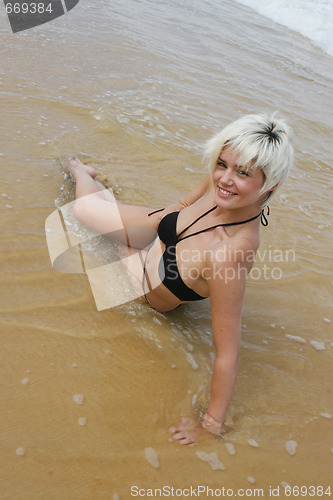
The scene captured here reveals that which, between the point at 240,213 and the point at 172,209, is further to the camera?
the point at 172,209

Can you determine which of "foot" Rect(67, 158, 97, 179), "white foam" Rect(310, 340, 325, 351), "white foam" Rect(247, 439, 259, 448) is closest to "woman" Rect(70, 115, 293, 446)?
"white foam" Rect(247, 439, 259, 448)

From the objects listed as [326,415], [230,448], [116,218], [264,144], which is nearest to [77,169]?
[116,218]

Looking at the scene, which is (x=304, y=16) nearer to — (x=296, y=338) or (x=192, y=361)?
(x=296, y=338)

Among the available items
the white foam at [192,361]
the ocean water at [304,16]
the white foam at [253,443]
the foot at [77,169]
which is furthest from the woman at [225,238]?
the ocean water at [304,16]

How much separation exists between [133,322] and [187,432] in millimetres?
808

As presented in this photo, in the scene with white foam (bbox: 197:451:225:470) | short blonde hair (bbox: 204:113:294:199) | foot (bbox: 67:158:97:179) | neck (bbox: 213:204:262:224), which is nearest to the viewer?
short blonde hair (bbox: 204:113:294:199)

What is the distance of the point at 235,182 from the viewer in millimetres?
2189

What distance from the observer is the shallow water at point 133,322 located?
212 cm

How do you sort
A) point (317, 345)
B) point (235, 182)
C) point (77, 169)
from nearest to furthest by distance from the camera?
point (235, 182) → point (317, 345) → point (77, 169)

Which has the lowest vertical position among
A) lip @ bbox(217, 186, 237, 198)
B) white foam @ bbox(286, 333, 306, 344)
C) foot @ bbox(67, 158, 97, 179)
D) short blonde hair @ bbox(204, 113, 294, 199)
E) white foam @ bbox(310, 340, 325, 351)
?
white foam @ bbox(286, 333, 306, 344)

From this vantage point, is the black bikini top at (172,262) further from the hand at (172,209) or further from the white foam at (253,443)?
the white foam at (253,443)

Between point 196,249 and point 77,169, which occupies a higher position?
point 196,249

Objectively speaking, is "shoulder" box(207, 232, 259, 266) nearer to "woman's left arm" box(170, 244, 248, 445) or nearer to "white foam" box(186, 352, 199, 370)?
"woman's left arm" box(170, 244, 248, 445)

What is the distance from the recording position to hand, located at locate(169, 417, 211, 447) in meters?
2.24
